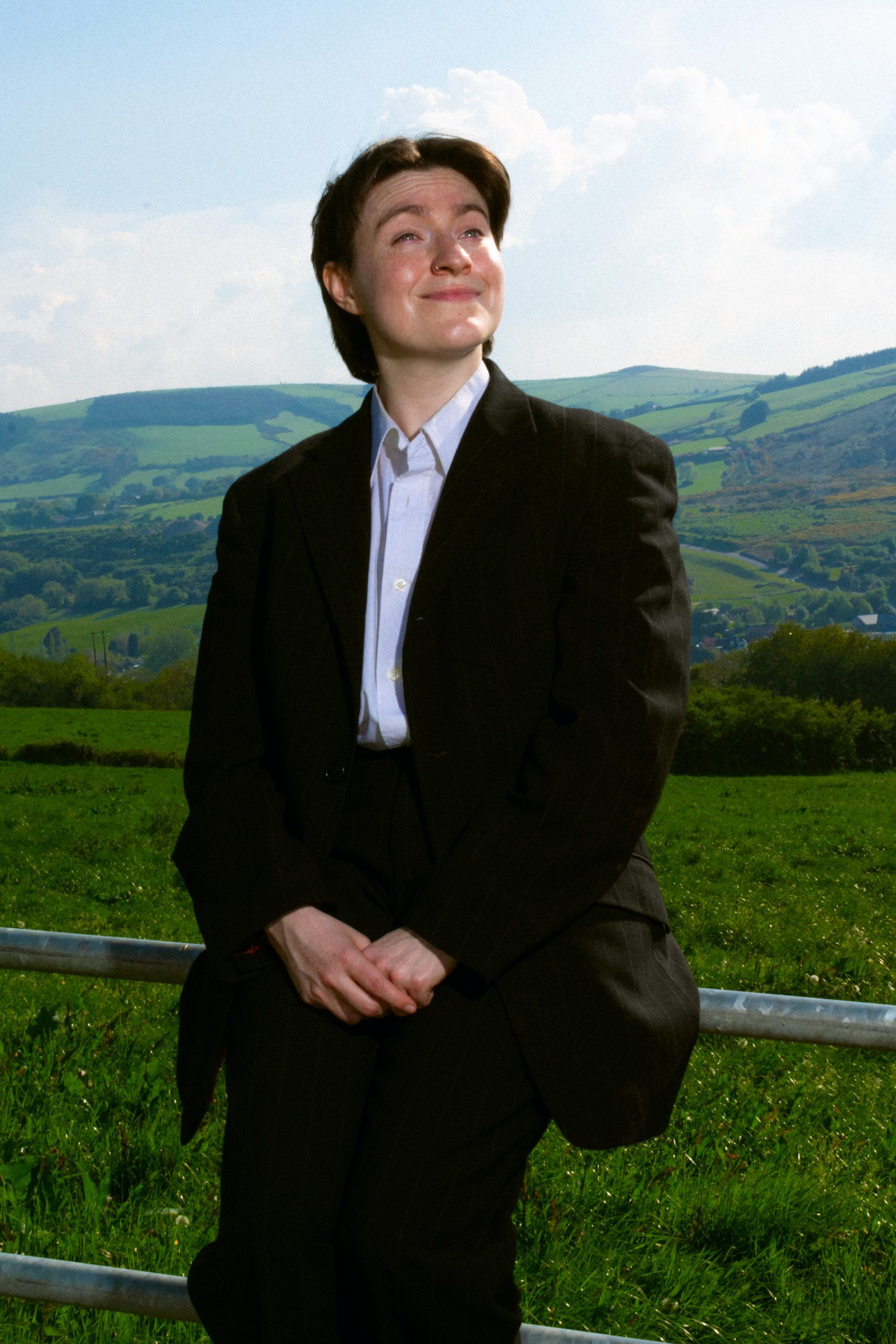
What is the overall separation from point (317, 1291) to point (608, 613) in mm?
1032

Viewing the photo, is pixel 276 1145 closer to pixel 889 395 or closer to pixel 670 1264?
pixel 670 1264

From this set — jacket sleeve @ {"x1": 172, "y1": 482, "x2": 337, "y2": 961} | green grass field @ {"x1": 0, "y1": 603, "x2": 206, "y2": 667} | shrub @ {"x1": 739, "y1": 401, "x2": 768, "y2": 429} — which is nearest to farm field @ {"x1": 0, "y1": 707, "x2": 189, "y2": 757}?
jacket sleeve @ {"x1": 172, "y1": 482, "x2": 337, "y2": 961}

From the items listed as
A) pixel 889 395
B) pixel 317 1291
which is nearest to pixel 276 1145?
pixel 317 1291

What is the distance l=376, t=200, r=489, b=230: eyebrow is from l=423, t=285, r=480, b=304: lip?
154 millimetres

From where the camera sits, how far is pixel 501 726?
193cm

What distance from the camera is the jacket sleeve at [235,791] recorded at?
6.31 feet

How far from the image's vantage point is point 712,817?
27.7 m

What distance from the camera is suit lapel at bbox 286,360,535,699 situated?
197 centimetres

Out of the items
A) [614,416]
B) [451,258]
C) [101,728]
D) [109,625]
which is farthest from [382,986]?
[109,625]

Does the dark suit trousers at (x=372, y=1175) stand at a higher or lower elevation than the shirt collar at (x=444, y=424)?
lower

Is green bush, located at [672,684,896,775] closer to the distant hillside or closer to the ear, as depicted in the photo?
the ear

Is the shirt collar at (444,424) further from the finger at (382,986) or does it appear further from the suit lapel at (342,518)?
the finger at (382,986)

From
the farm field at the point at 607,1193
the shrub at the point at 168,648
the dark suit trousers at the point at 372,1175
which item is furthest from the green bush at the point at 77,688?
the dark suit trousers at the point at 372,1175

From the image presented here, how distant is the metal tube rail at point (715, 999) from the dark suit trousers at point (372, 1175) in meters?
0.20
